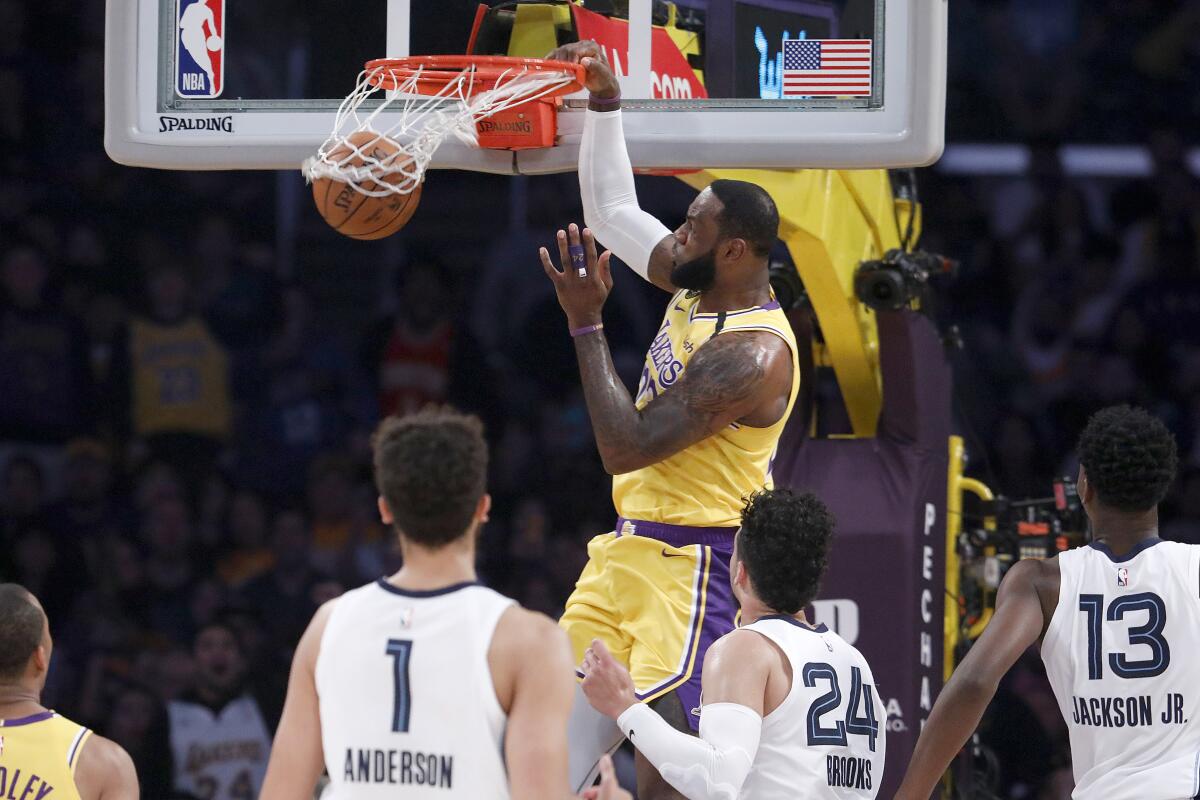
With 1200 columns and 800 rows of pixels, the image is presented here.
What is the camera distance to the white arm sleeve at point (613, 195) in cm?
486

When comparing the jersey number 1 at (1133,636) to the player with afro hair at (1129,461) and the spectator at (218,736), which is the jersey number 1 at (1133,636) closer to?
the player with afro hair at (1129,461)

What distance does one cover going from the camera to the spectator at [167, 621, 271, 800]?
8359 millimetres

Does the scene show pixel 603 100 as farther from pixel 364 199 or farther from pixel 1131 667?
pixel 1131 667

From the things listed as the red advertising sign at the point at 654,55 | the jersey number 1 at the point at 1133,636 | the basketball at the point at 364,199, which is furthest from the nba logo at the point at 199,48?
the jersey number 1 at the point at 1133,636

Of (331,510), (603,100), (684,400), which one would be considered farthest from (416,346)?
(684,400)

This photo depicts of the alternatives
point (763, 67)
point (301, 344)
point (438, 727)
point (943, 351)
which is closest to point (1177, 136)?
point (943, 351)

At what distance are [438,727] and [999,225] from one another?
8507mm

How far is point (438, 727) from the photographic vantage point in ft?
10.1

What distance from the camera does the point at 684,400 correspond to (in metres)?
4.57

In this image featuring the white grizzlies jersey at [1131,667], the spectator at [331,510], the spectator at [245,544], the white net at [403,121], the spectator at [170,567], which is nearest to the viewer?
the white grizzlies jersey at [1131,667]

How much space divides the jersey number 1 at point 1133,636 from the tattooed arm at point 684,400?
103 centimetres

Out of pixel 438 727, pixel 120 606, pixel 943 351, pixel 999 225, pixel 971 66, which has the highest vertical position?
pixel 971 66

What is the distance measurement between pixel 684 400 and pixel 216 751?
4.64 m

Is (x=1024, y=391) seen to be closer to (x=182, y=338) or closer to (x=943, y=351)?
(x=943, y=351)
